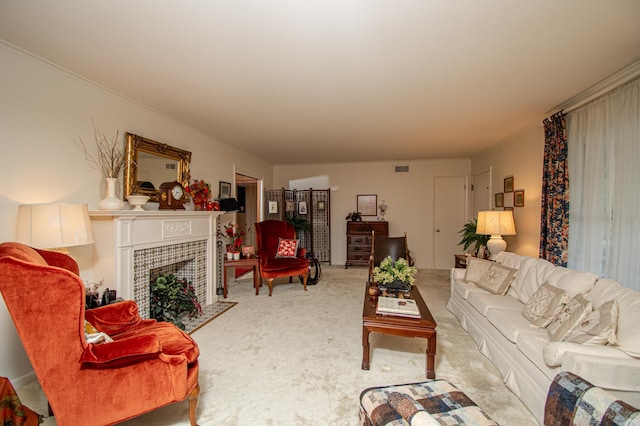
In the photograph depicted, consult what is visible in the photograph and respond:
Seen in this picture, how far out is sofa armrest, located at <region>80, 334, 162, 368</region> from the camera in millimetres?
1241

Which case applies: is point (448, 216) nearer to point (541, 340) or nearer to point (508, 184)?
point (508, 184)

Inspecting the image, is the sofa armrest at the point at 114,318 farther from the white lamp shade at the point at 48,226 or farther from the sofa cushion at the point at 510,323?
the sofa cushion at the point at 510,323

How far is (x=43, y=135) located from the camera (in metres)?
2.03

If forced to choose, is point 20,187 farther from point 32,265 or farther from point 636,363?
point 636,363

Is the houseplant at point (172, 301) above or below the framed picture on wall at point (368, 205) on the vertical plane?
below

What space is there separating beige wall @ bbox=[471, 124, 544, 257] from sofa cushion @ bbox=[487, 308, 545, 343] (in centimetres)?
162

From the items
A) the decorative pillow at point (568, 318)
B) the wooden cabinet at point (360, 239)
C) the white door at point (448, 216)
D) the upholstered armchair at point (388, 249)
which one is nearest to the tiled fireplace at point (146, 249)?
the upholstered armchair at point (388, 249)

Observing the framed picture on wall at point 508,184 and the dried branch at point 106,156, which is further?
the framed picture on wall at point 508,184

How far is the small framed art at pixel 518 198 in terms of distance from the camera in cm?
366

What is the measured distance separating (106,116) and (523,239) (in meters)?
5.09

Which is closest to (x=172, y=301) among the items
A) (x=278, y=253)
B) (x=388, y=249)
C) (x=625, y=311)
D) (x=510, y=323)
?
(x=278, y=253)

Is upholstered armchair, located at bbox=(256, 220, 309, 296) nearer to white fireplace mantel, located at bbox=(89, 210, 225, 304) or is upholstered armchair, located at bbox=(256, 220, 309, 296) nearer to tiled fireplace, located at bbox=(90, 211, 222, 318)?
tiled fireplace, located at bbox=(90, 211, 222, 318)

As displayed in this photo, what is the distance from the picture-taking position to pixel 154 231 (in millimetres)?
2750

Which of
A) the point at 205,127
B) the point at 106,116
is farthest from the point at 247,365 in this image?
the point at 205,127
